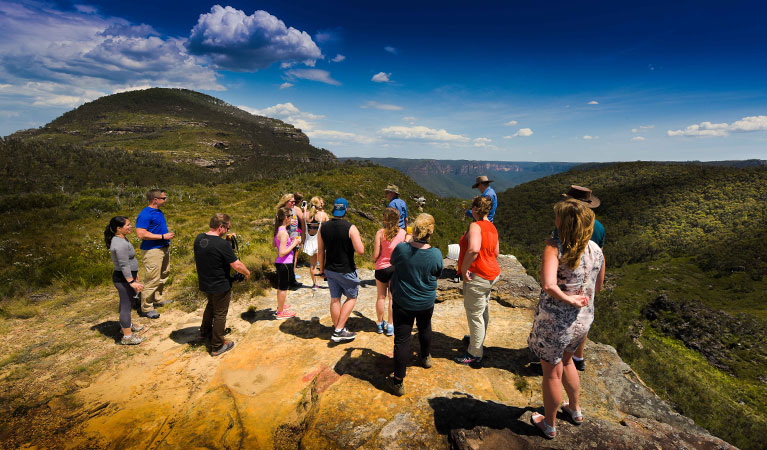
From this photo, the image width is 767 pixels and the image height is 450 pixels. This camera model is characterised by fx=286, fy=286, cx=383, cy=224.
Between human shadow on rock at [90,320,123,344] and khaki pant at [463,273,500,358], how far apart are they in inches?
230

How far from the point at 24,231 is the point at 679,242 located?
85073mm

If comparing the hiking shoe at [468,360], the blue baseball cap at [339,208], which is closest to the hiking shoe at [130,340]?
the blue baseball cap at [339,208]

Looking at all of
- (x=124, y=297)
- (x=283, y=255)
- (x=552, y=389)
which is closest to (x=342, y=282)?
(x=283, y=255)

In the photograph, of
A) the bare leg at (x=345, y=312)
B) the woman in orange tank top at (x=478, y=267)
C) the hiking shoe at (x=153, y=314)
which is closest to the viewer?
the woman in orange tank top at (x=478, y=267)

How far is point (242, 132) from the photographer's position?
125188 millimetres

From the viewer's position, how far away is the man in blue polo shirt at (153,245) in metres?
5.25

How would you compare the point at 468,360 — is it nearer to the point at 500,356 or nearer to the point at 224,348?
the point at 500,356

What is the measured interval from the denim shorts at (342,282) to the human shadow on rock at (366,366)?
0.86 m

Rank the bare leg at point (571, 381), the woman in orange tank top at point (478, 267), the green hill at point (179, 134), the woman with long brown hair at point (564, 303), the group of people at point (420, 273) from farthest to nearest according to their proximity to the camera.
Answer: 1. the green hill at point (179, 134)
2. the woman in orange tank top at point (478, 267)
3. the bare leg at point (571, 381)
4. the group of people at point (420, 273)
5. the woman with long brown hair at point (564, 303)

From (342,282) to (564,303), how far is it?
2878 millimetres

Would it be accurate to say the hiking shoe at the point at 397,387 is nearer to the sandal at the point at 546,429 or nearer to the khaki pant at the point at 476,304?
the khaki pant at the point at 476,304

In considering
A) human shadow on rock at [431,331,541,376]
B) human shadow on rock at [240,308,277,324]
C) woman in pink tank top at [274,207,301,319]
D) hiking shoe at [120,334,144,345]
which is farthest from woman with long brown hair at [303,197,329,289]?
human shadow on rock at [431,331,541,376]

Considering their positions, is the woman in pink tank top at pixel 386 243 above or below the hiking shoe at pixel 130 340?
above

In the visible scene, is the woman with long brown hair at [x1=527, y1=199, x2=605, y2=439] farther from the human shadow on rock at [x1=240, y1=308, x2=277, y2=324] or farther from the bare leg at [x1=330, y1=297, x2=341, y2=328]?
the human shadow on rock at [x1=240, y1=308, x2=277, y2=324]
